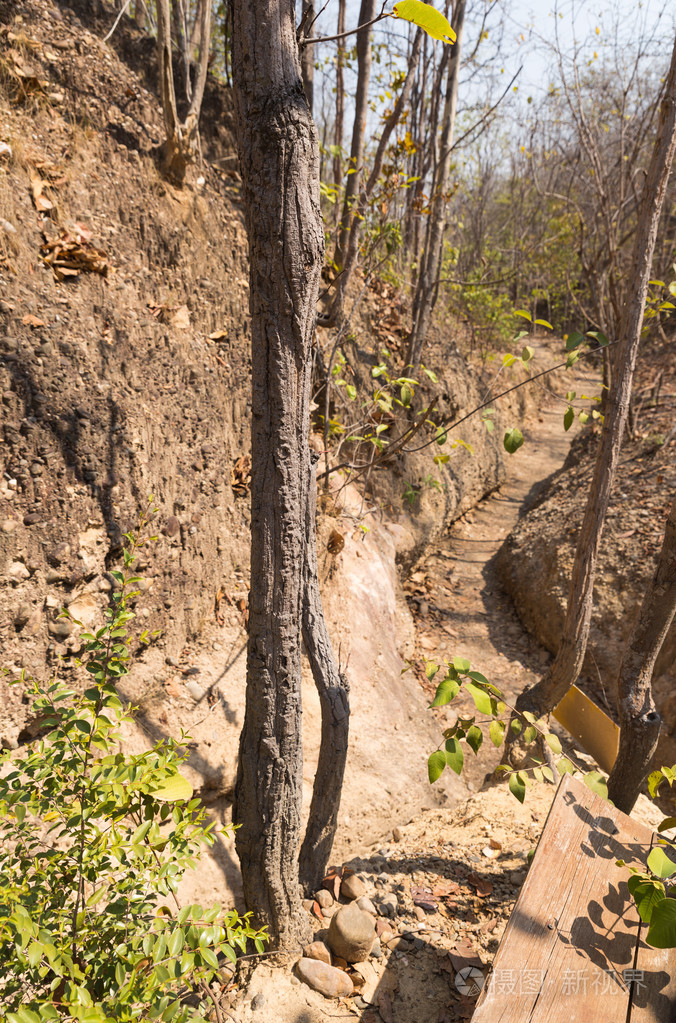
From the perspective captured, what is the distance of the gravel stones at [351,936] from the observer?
2.08 m

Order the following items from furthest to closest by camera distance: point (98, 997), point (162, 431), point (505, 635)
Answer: point (505, 635), point (162, 431), point (98, 997)

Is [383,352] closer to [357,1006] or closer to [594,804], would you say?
[594,804]

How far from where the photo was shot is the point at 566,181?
45.4 ft

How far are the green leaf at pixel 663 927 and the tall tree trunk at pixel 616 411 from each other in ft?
5.88

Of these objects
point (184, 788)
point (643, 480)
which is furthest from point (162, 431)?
point (643, 480)

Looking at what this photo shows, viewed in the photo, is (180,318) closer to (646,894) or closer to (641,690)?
(641,690)

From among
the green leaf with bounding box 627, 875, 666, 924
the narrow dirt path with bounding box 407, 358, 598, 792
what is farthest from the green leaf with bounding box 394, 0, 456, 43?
the narrow dirt path with bounding box 407, 358, 598, 792

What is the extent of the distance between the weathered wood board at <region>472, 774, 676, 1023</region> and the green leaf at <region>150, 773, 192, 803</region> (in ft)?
3.25

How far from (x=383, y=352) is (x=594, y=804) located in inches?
178

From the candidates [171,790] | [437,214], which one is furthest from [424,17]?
[437,214]

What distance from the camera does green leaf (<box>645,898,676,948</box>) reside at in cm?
127

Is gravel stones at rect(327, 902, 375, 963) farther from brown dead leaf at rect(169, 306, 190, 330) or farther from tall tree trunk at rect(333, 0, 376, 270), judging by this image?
tall tree trunk at rect(333, 0, 376, 270)

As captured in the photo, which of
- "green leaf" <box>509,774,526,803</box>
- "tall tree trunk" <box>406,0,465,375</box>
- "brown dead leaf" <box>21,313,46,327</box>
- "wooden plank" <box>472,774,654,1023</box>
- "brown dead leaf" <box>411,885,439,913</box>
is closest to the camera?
"wooden plank" <box>472,774,654,1023</box>

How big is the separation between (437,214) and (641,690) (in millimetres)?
4849
